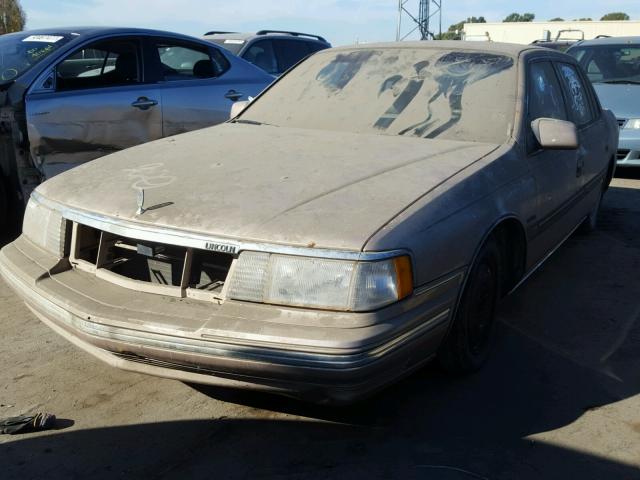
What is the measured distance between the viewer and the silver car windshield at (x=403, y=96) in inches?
145

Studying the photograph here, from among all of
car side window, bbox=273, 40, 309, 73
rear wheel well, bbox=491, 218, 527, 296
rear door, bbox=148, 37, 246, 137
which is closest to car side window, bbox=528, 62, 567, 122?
rear wheel well, bbox=491, 218, 527, 296

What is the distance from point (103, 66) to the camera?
5938mm

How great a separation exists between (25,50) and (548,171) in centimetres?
418

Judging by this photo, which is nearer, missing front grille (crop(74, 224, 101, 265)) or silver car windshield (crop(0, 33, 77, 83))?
missing front grille (crop(74, 224, 101, 265))

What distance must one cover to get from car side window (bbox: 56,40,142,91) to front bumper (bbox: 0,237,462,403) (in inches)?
130

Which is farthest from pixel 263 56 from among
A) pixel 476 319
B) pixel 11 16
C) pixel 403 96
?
pixel 11 16

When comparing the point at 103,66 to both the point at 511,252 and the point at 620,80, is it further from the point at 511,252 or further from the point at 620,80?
the point at 620,80

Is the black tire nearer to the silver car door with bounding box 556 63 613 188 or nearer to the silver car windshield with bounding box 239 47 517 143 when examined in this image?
the silver car windshield with bounding box 239 47 517 143

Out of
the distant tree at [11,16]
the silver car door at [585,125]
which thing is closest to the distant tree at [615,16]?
the distant tree at [11,16]

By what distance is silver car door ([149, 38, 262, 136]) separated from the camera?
610 centimetres

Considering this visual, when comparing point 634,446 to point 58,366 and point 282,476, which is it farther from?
point 58,366

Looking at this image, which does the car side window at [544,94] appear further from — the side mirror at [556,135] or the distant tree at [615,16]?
the distant tree at [615,16]

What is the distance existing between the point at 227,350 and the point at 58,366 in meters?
1.41

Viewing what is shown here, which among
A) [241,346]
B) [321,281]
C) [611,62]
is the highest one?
[611,62]
